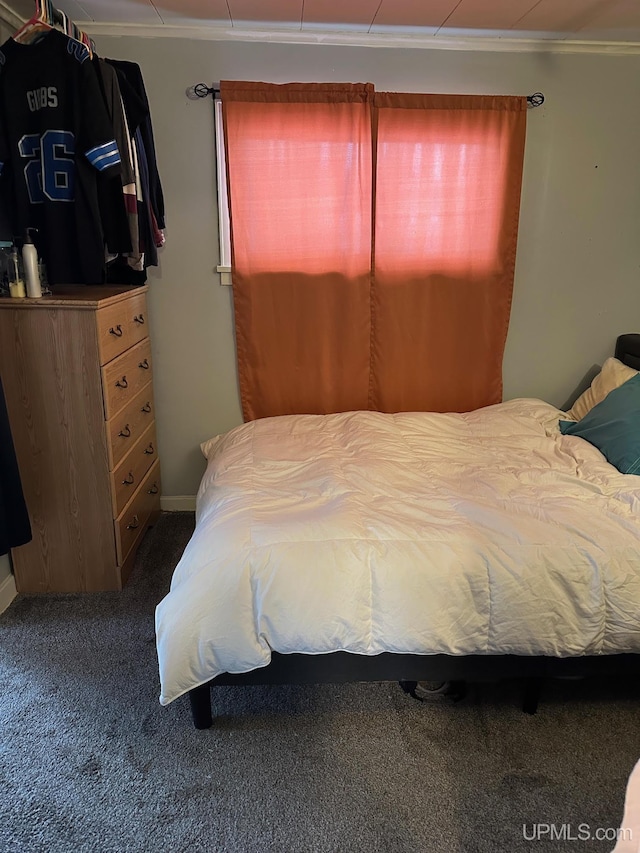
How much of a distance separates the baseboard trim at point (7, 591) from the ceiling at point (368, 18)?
2.22m

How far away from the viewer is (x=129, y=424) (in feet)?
8.43

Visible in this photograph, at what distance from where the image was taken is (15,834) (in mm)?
1426

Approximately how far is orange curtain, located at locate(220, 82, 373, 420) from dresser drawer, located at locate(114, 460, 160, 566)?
0.62 meters

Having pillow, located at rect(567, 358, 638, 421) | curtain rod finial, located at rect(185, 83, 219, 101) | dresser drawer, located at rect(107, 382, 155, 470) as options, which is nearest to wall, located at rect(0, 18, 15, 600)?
dresser drawer, located at rect(107, 382, 155, 470)

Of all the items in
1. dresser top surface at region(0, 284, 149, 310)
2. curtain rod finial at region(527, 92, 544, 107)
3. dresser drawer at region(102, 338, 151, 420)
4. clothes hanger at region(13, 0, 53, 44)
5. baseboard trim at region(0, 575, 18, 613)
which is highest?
clothes hanger at region(13, 0, 53, 44)

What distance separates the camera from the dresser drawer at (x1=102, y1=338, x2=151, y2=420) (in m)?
2.28

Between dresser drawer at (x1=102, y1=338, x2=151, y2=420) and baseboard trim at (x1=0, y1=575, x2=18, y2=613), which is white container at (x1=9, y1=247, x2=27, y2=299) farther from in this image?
baseboard trim at (x1=0, y1=575, x2=18, y2=613)

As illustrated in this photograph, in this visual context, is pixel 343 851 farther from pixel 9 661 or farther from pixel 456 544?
pixel 9 661

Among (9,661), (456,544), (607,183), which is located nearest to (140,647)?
(9,661)

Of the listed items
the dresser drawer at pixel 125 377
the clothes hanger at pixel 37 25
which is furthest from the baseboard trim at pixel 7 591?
the clothes hanger at pixel 37 25

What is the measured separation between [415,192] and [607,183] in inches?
40.7

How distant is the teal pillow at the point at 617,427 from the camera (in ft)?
7.39

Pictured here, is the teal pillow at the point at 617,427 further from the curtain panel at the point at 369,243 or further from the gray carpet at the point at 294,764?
the gray carpet at the point at 294,764

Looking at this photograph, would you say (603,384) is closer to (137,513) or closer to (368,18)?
(368,18)
